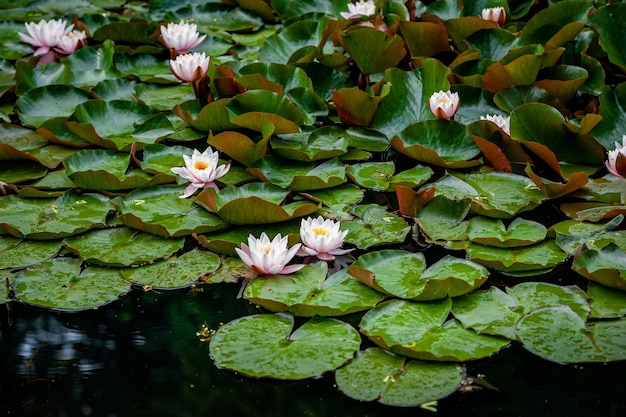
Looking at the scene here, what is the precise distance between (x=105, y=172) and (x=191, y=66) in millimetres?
742

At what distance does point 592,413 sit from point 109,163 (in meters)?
2.07

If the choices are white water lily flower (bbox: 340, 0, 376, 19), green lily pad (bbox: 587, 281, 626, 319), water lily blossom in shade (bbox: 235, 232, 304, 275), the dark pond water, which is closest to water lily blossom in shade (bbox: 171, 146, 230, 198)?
water lily blossom in shade (bbox: 235, 232, 304, 275)

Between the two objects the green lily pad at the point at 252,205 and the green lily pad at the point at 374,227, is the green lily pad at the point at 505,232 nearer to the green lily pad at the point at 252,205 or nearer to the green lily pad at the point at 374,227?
the green lily pad at the point at 374,227

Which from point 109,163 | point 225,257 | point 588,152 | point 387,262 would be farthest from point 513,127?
point 109,163

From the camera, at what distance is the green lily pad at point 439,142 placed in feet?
9.47

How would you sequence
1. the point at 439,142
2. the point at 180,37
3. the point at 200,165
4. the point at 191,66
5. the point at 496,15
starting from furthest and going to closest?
the point at 496,15
the point at 180,37
the point at 191,66
the point at 439,142
the point at 200,165

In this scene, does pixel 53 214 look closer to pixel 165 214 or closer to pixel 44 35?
pixel 165 214

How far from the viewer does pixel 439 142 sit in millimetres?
2955

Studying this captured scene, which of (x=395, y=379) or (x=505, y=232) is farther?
(x=505, y=232)

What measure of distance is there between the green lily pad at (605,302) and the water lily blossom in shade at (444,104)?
0.99 meters

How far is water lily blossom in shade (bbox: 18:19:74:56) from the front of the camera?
378 centimetres

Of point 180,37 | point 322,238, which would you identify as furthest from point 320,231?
point 180,37

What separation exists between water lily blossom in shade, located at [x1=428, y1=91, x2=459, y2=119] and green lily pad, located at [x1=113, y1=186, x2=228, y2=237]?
1004 mm

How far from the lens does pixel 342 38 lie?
10.8 ft
